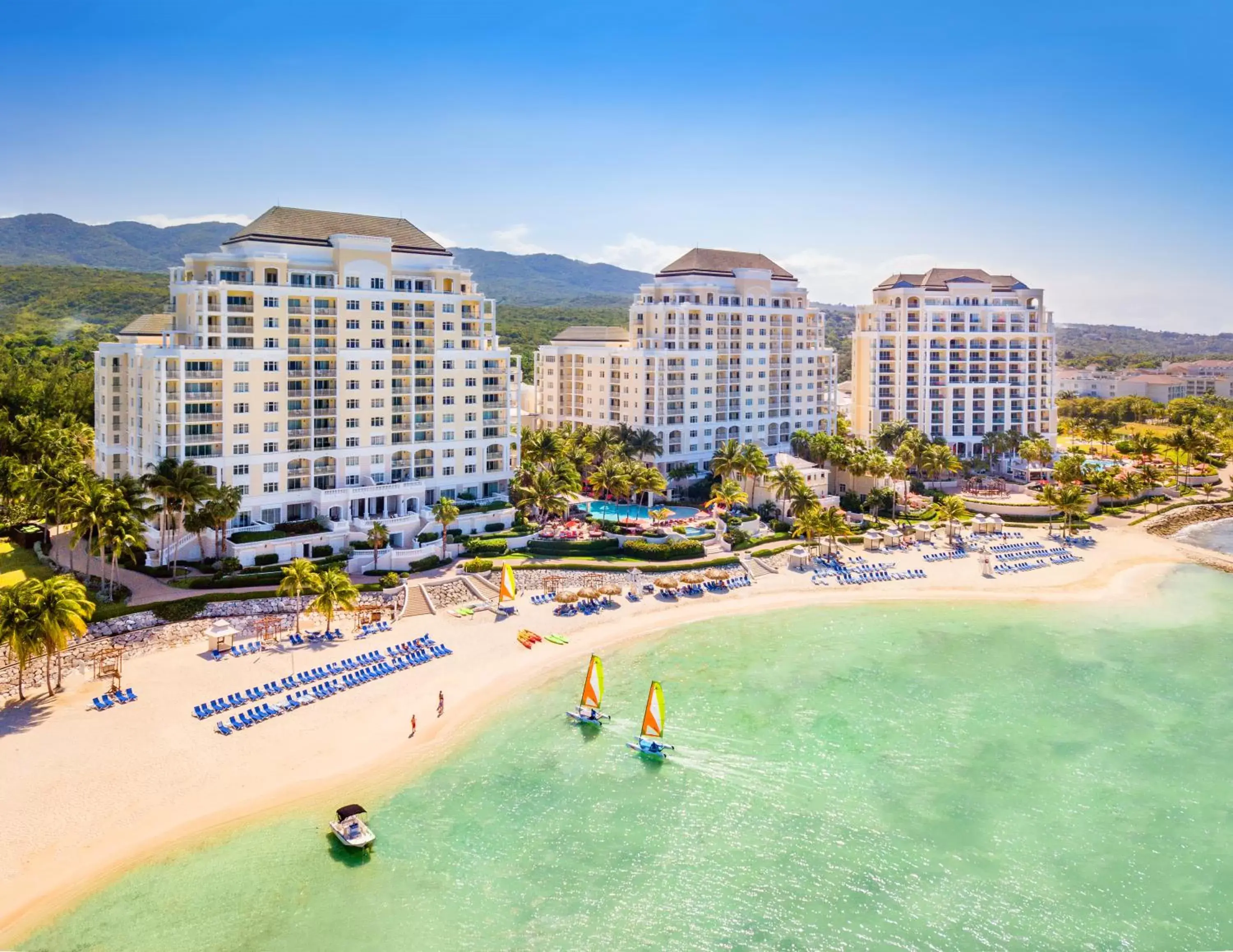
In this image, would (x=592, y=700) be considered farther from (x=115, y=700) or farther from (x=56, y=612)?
(x=56, y=612)

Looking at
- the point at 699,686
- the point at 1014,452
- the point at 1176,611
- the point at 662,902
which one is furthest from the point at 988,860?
the point at 1014,452


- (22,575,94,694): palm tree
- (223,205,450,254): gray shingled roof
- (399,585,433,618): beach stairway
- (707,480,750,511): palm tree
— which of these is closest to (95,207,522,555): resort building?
(223,205,450,254): gray shingled roof

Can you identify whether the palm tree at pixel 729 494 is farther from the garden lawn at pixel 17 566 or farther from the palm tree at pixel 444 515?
the garden lawn at pixel 17 566

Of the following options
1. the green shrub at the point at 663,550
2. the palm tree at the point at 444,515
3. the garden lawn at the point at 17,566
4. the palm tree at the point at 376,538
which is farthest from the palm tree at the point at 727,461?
the garden lawn at the point at 17,566

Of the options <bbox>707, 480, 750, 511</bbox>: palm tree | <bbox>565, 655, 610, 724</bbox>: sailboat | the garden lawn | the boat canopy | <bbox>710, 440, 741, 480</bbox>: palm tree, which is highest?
<bbox>710, 440, 741, 480</bbox>: palm tree

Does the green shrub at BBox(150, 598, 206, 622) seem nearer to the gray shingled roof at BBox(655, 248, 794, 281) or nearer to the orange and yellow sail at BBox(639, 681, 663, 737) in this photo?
the orange and yellow sail at BBox(639, 681, 663, 737)

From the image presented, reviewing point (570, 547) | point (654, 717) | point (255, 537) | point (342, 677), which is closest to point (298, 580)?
point (342, 677)
